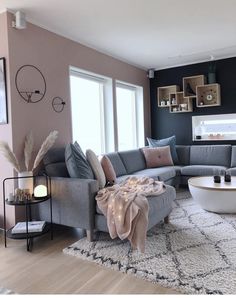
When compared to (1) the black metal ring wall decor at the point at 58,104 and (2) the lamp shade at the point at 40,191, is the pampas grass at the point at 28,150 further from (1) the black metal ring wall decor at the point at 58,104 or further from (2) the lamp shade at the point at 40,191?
(1) the black metal ring wall decor at the point at 58,104

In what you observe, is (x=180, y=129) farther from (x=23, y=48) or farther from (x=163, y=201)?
(x=23, y=48)

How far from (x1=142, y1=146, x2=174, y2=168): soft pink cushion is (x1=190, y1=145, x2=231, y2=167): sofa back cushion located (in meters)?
0.52

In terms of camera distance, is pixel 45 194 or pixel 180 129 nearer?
pixel 45 194

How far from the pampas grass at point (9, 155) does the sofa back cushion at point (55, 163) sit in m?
0.38

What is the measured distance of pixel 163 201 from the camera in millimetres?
2693

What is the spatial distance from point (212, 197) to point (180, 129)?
250 cm

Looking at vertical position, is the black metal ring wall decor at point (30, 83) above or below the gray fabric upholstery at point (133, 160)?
above

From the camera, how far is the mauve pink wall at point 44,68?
2830 mm

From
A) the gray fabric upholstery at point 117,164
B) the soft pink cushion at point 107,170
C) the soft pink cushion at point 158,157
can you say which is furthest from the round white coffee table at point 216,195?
the soft pink cushion at point 158,157

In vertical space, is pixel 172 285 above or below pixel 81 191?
below

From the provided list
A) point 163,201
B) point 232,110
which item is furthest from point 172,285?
point 232,110

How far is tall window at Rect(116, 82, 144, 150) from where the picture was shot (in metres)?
4.96

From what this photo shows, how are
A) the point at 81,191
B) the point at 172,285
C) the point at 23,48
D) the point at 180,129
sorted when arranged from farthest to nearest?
1. the point at 180,129
2. the point at 23,48
3. the point at 81,191
4. the point at 172,285

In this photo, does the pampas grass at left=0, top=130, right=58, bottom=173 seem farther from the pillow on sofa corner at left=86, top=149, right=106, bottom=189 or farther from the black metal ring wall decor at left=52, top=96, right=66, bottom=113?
the black metal ring wall decor at left=52, top=96, right=66, bottom=113
